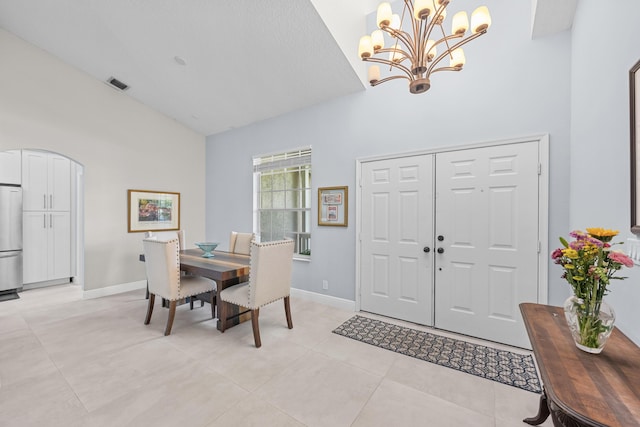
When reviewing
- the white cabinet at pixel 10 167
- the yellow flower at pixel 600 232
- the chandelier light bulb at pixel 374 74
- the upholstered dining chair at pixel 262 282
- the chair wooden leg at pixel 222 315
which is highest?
the chandelier light bulb at pixel 374 74

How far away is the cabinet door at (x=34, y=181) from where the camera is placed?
4.41 metres

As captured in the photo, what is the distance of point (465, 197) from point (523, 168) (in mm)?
561

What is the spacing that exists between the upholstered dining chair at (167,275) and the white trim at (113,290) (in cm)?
174

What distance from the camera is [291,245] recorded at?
9.66 feet

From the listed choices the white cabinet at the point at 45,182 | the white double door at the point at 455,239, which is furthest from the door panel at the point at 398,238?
the white cabinet at the point at 45,182

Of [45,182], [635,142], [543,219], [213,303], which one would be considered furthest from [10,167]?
[543,219]

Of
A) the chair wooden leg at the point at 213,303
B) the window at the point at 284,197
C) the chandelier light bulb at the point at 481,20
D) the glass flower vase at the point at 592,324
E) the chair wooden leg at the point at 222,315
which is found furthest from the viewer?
the window at the point at 284,197

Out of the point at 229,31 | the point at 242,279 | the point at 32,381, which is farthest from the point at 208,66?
the point at 32,381

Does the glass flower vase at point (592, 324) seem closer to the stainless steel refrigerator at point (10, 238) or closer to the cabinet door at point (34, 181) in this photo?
the cabinet door at point (34, 181)

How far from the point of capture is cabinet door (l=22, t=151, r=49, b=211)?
4.41m

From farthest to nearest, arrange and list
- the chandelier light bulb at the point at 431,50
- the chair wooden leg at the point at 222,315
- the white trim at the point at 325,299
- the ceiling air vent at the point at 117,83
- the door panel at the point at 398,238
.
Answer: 1. the ceiling air vent at the point at 117,83
2. the white trim at the point at 325,299
3. the door panel at the point at 398,238
4. the chair wooden leg at the point at 222,315
5. the chandelier light bulb at the point at 431,50

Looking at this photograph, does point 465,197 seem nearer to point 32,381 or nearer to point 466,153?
point 466,153

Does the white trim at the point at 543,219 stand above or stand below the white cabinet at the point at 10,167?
below

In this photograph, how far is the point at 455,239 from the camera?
295 cm
